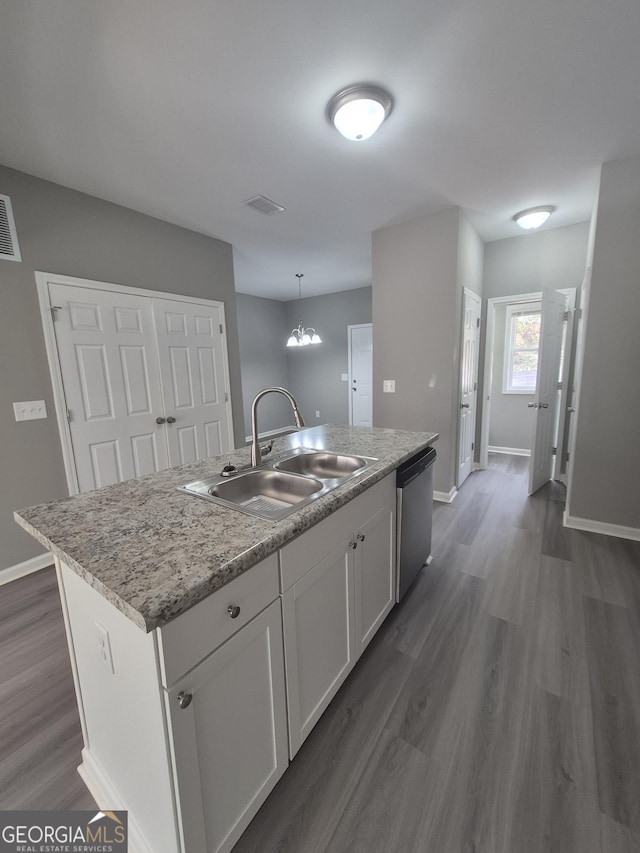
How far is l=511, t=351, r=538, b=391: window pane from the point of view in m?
4.98

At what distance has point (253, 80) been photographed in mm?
1658

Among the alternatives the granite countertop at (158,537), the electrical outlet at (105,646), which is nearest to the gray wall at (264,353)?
the granite countertop at (158,537)

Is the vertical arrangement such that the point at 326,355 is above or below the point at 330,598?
above

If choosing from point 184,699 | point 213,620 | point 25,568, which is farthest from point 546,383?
point 25,568

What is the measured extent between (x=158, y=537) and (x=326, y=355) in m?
6.14

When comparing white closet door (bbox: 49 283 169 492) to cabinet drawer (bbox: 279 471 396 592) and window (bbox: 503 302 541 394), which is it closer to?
cabinet drawer (bbox: 279 471 396 592)

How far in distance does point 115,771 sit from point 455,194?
388cm

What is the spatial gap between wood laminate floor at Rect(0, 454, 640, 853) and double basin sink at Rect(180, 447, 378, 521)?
2.95ft

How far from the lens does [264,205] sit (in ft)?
9.51

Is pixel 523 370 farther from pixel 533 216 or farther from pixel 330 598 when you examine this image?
pixel 330 598

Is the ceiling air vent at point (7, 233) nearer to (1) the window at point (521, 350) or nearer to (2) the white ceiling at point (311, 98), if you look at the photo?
(2) the white ceiling at point (311, 98)

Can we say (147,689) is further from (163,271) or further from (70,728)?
(163,271)

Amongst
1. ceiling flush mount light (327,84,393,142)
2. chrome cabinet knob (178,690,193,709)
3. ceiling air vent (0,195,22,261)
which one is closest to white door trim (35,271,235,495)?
ceiling air vent (0,195,22,261)

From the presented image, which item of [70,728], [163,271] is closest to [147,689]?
[70,728]
